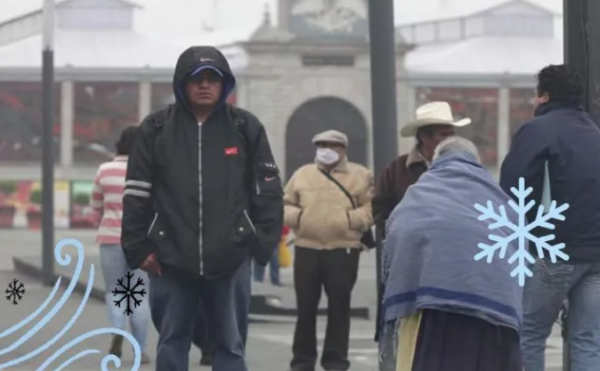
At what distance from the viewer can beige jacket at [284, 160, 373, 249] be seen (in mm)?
10500

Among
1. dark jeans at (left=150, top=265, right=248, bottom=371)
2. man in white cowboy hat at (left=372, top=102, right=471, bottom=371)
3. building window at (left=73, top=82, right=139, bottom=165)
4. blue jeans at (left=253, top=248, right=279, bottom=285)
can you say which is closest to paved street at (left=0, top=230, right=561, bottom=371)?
blue jeans at (left=253, top=248, right=279, bottom=285)

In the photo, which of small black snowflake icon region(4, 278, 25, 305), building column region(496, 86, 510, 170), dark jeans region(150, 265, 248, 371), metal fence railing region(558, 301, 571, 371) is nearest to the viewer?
dark jeans region(150, 265, 248, 371)

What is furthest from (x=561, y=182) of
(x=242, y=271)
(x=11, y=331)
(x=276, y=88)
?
(x=276, y=88)

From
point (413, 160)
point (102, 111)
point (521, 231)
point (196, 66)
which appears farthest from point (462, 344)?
point (102, 111)

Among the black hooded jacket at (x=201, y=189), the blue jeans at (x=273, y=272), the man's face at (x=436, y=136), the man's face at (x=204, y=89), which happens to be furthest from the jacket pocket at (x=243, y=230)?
the blue jeans at (x=273, y=272)

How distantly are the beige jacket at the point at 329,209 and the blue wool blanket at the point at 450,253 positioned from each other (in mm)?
4443

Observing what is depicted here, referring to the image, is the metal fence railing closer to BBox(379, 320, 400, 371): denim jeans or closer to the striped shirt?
BBox(379, 320, 400, 371): denim jeans

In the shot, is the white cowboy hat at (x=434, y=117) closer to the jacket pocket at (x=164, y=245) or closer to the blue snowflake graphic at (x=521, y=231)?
the blue snowflake graphic at (x=521, y=231)

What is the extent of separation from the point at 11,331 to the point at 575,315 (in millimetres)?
5141

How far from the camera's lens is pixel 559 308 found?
7578 millimetres

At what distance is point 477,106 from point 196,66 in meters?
41.1

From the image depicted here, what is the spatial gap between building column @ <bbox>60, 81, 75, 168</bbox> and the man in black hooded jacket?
3853 centimetres

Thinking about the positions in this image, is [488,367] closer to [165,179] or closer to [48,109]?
[165,179]

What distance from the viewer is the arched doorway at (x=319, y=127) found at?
1902 inches
